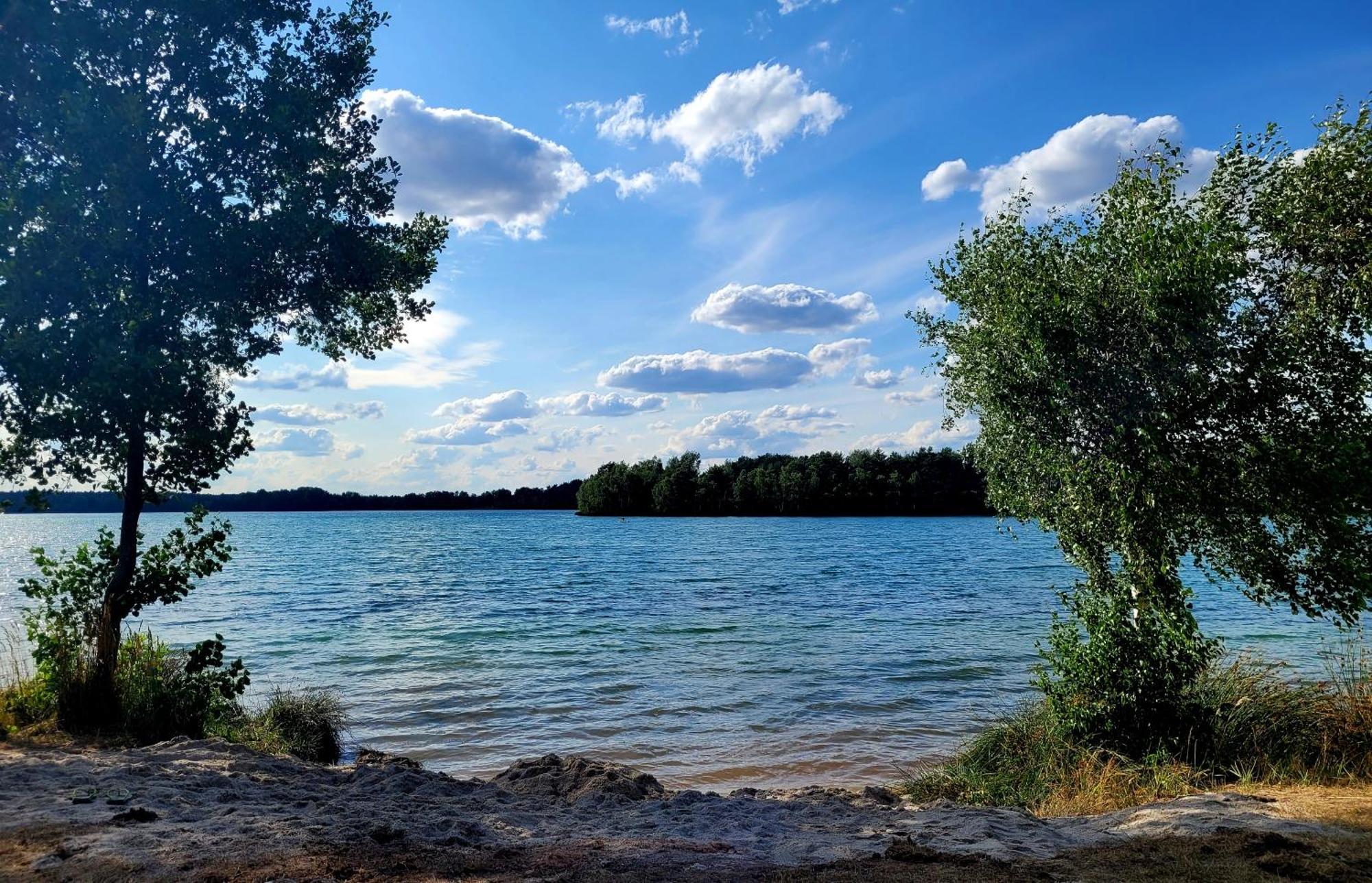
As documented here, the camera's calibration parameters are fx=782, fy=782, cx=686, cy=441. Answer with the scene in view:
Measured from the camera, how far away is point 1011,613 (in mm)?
29766

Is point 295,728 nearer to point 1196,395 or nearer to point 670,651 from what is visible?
point 670,651

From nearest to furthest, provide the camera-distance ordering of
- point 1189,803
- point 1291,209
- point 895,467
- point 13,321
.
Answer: point 1189,803, point 13,321, point 1291,209, point 895,467

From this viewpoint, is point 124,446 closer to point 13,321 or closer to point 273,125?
point 13,321

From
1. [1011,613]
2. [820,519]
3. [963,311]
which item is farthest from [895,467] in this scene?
[963,311]

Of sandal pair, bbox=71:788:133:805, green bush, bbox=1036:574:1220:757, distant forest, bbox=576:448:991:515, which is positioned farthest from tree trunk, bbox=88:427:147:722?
distant forest, bbox=576:448:991:515

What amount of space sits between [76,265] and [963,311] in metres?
13.3

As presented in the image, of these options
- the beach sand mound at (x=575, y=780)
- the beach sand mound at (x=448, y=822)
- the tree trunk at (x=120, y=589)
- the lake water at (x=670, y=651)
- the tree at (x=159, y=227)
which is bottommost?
the lake water at (x=670, y=651)

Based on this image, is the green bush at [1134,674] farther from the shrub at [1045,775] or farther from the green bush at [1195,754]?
the shrub at [1045,775]

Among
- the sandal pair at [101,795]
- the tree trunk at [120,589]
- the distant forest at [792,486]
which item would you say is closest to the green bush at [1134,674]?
the sandal pair at [101,795]

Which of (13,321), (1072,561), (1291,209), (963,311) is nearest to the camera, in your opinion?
(13,321)

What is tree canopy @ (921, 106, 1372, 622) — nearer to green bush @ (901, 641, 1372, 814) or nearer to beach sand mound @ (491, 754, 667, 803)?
green bush @ (901, 641, 1372, 814)

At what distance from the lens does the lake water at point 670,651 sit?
14375 millimetres

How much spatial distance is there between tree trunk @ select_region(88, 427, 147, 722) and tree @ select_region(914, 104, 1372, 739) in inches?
496

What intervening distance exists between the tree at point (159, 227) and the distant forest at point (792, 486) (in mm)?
110356
